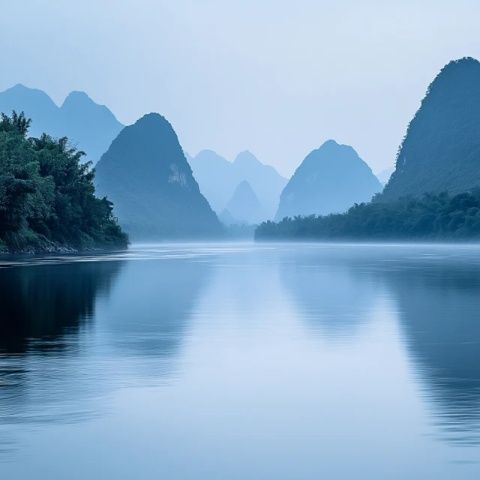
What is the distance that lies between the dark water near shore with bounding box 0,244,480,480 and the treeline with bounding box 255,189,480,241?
117 metres

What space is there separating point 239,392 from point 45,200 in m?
65.2

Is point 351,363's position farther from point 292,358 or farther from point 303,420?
point 303,420

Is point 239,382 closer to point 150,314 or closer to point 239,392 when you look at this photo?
point 239,392

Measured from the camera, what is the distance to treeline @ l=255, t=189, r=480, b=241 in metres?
137

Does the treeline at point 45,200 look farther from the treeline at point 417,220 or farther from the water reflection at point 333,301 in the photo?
the treeline at point 417,220

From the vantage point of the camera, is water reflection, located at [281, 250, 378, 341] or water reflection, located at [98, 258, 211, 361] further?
water reflection, located at [281, 250, 378, 341]

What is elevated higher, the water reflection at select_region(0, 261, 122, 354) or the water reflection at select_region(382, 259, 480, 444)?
the water reflection at select_region(0, 261, 122, 354)

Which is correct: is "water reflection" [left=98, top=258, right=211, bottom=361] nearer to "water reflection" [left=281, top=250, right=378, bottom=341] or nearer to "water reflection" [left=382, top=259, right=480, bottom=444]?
"water reflection" [left=281, top=250, right=378, bottom=341]

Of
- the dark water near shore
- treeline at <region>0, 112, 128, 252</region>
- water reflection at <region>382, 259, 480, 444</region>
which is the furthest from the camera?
treeline at <region>0, 112, 128, 252</region>

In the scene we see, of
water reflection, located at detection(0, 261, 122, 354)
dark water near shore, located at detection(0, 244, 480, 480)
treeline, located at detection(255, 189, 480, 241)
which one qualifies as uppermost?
treeline, located at detection(255, 189, 480, 241)

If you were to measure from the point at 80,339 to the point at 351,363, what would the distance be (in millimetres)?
5168

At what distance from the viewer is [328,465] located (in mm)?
7461

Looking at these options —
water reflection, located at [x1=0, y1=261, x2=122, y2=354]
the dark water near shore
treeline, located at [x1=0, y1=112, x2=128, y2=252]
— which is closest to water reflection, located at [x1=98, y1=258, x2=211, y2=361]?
the dark water near shore

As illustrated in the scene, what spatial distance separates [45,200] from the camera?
7419 cm
